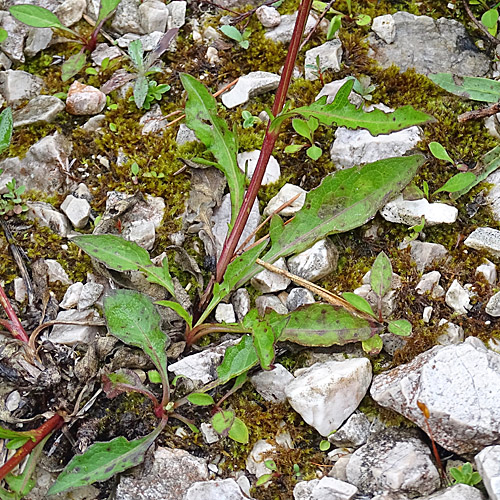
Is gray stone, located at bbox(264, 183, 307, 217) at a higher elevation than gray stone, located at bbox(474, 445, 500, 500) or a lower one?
higher

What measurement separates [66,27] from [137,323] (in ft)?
5.66

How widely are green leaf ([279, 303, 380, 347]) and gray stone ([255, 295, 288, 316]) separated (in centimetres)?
17

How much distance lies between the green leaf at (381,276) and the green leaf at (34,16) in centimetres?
204

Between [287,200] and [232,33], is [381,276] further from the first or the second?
[232,33]

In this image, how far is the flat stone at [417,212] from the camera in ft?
8.39

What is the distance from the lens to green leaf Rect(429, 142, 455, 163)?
2.62 meters

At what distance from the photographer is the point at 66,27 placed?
306cm

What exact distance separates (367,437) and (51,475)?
4.08 ft

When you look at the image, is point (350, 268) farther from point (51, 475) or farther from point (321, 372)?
point (51, 475)

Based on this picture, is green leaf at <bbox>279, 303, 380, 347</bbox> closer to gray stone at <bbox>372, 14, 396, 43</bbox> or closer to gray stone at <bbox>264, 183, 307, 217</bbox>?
gray stone at <bbox>264, 183, 307, 217</bbox>

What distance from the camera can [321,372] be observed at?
228cm

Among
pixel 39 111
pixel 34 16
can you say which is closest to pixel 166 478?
pixel 39 111

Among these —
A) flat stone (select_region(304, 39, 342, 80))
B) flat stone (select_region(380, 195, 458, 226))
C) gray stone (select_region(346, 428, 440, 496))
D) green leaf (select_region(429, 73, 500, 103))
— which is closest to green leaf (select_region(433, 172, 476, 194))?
flat stone (select_region(380, 195, 458, 226))

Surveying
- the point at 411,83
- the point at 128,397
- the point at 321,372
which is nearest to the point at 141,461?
the point at 128,397
